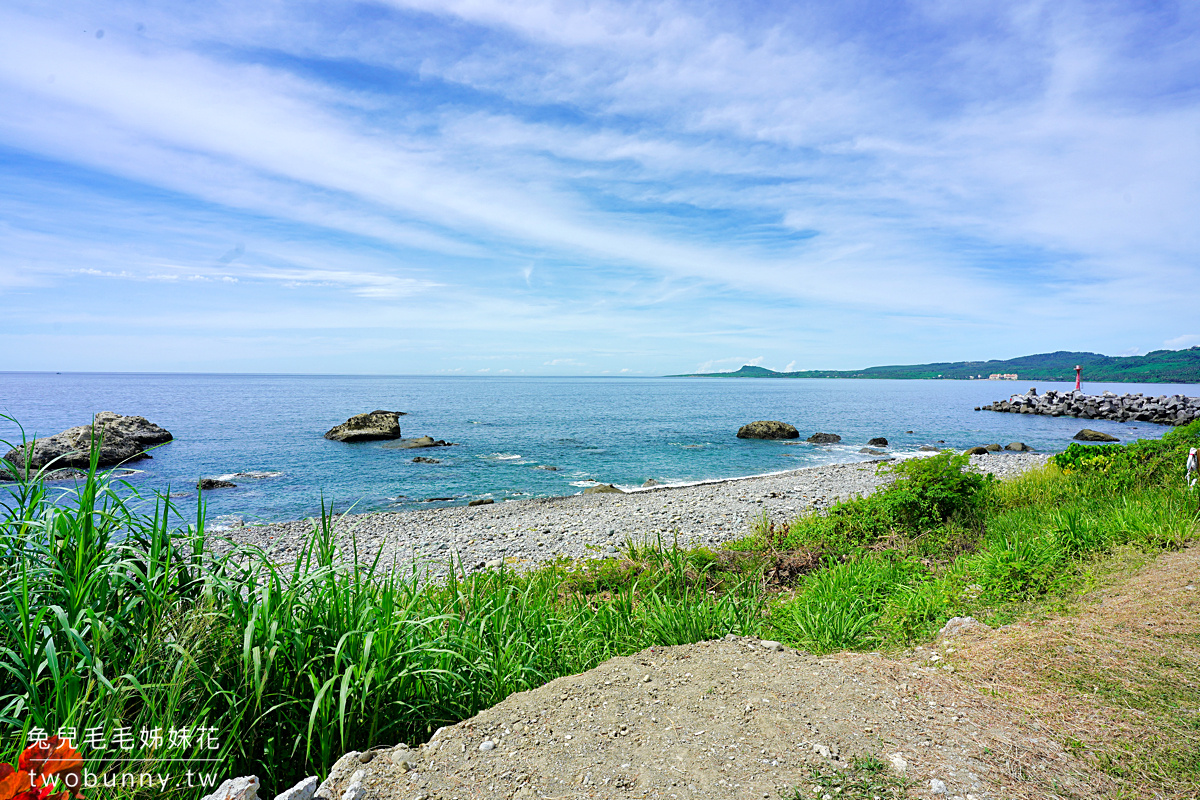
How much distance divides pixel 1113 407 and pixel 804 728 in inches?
2920

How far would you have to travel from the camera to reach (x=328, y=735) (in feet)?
10.8

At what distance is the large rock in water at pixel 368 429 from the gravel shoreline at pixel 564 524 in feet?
70.6

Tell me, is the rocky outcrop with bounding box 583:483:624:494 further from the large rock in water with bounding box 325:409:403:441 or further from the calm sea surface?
the large rock in water with bounding box 325:409:403:441

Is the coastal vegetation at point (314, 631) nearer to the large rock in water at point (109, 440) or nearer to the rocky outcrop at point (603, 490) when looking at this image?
the rocky outcrop at point (603, 490)

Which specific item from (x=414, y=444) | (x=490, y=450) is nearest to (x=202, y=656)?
(x=490, y=450)

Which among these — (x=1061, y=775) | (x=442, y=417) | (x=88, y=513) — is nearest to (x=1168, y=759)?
(x=1061, y=775)

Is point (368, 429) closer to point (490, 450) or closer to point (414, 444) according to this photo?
point (414, 444)

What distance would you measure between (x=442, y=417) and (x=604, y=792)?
63.8m

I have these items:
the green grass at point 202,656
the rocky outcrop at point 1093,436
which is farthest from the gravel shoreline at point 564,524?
the rocky outcrop at point 1093,436

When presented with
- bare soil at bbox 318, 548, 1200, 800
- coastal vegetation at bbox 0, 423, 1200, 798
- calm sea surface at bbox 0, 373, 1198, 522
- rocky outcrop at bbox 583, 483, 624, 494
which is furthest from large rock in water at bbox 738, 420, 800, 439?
bare soil at bbox 318, 548, 1200, 800

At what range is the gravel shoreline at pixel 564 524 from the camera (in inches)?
557

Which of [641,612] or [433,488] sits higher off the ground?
[641,612]

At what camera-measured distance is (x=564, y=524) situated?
17.2 metres

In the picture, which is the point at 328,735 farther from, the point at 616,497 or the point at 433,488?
the point at 433,488
